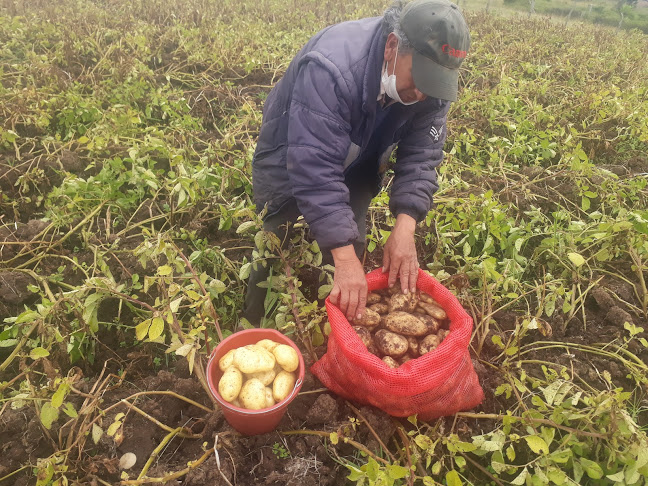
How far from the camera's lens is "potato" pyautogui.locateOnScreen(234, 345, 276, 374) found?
4.84ft

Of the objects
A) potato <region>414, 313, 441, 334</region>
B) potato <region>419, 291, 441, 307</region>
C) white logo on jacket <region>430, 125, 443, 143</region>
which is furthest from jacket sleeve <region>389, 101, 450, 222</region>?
potato <region>414, 313, 441, 334</region>

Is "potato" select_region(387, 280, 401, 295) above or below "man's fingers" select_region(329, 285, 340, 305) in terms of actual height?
below

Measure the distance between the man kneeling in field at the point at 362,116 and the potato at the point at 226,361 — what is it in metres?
0.48

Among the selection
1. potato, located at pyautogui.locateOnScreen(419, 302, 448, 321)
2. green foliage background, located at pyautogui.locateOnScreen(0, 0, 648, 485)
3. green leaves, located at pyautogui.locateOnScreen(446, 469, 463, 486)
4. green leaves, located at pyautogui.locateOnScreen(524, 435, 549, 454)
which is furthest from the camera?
potato, located at pyautogui.locateOnScreen(419, 302, 448, 321)

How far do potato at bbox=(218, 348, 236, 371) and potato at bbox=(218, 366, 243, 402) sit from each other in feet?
0.14

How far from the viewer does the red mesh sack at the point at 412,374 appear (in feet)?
4.96

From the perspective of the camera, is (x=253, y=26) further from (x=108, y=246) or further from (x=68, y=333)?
(x=68, y=333)

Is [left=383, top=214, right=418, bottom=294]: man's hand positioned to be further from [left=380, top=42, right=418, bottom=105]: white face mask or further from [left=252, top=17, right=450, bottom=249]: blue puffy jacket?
[left=380, top=42, right=418, bottom=105]: white face mask

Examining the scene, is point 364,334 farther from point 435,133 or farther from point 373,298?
point 435,133

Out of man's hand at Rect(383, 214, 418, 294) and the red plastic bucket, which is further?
man's hand at Rect(383, 214, 418, 294)

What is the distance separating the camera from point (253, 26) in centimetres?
618

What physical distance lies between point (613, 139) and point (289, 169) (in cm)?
334

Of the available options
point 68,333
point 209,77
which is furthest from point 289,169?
point 209,77

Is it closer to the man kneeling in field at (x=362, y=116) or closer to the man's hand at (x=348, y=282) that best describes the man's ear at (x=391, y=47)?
the man kneeling in field at (x=362, y=116)
